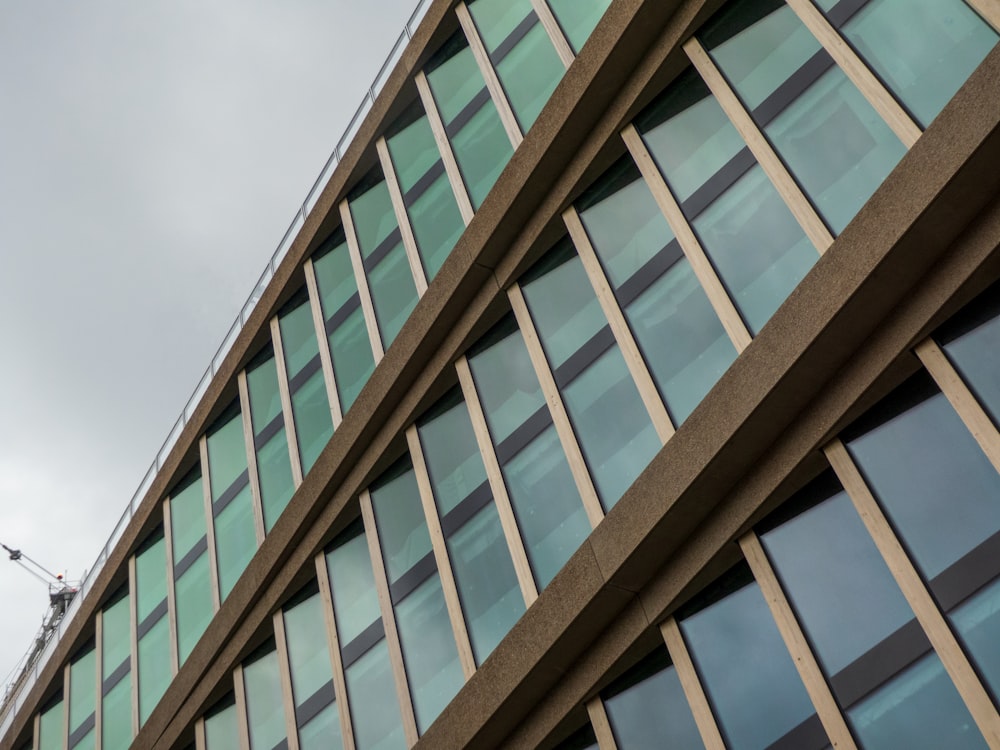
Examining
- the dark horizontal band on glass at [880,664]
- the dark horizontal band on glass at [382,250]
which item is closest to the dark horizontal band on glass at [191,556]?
the dark horizontal band on glass at [382,250]

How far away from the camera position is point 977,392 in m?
10.6

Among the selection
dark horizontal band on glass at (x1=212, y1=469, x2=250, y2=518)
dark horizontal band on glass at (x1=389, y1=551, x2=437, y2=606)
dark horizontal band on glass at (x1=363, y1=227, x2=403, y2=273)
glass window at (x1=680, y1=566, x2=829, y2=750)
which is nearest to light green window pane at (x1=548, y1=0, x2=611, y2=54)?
dark horizontal band on glass at (x1=363, y1=227, x2=403, y2=273)

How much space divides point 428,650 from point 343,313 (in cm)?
741

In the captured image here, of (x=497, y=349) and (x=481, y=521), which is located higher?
(x=497, y=349)

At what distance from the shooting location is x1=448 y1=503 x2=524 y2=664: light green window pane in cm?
1515

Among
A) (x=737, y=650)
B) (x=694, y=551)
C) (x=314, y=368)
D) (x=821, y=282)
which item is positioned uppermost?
(x=314, y=368)

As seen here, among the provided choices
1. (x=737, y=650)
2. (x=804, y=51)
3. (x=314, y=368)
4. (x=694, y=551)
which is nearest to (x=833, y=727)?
(x=737, y=650)

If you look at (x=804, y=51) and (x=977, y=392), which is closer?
(x=977, y=392)

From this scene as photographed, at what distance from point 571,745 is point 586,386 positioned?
4.57 meters

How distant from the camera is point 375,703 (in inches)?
671

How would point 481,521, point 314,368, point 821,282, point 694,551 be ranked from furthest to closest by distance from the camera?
point 314,368, point 481,521, point 694,551, point 821,282

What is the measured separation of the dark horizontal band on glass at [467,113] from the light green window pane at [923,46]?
783 centimetres

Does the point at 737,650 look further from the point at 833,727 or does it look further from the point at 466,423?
the point at 466,423

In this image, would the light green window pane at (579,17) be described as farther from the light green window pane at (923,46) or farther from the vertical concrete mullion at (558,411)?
the light green window pane at (923,46)
